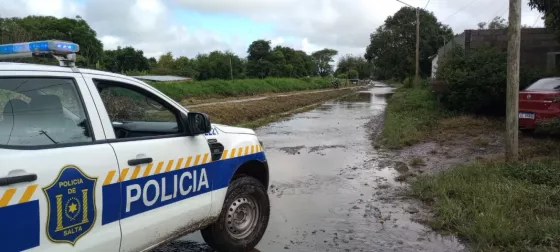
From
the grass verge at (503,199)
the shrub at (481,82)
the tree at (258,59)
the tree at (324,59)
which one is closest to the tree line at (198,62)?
the tree at (258,59)

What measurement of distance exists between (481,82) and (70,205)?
41.7 ft

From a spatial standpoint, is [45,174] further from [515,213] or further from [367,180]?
[367,180]

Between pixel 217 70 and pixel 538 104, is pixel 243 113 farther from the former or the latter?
pixel 217 70

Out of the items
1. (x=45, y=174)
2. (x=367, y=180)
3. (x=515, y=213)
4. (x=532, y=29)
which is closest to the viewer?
(x=45, y=174)

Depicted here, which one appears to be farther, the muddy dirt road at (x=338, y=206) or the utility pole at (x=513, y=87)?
the utility pole at (x=513, y=87)

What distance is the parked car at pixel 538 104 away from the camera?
31.4 feet

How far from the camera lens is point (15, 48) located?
3.21 meters

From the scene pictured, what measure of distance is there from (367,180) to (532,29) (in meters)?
14.5

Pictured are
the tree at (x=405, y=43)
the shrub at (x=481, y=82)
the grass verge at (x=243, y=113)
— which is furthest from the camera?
the tree at (x=405, y=43)

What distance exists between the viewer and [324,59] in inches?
4899

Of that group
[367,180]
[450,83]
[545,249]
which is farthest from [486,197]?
[450,83]

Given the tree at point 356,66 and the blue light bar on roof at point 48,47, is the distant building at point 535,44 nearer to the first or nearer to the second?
the blue light bar on roof at point 48,47

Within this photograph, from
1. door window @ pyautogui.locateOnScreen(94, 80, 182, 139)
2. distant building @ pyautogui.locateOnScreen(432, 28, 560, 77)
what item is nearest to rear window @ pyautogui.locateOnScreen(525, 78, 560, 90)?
distant building @ pyautogui.locateOnScreen(432, 28, 560, 77)

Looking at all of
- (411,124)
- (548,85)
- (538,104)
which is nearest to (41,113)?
(538,104)
